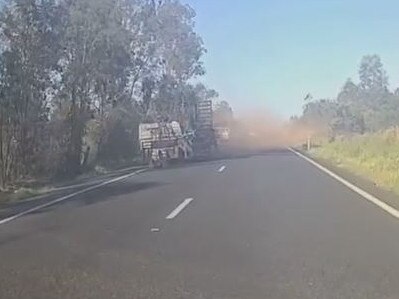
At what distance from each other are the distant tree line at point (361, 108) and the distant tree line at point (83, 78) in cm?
2161

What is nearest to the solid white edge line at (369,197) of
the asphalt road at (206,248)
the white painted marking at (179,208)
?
the asphalt road at (206,248)

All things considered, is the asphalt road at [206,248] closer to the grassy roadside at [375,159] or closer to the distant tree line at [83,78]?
the grassy roadside at [375,159]

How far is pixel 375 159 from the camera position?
28.2 m

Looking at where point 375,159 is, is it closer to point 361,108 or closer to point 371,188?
point 371,188

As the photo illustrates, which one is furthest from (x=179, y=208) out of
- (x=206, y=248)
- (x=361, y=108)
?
(x=361, y=108)

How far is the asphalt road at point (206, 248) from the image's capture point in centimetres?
768

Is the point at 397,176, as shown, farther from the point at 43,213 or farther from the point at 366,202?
the point at 43,213

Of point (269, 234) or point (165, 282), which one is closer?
point (165, 282)

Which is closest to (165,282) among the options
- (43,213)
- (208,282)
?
(208,282)

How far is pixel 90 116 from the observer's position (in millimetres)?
35625

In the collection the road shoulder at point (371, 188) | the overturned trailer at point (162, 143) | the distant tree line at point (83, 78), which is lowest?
the road shoulder at point (371, 188)

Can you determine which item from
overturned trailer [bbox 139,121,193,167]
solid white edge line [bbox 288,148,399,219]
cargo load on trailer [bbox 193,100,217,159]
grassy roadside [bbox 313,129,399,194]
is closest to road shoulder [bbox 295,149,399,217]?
solid white edge line [bbox 288,148,399,219]

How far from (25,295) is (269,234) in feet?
14.8

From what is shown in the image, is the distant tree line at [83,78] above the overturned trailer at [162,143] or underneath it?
above
